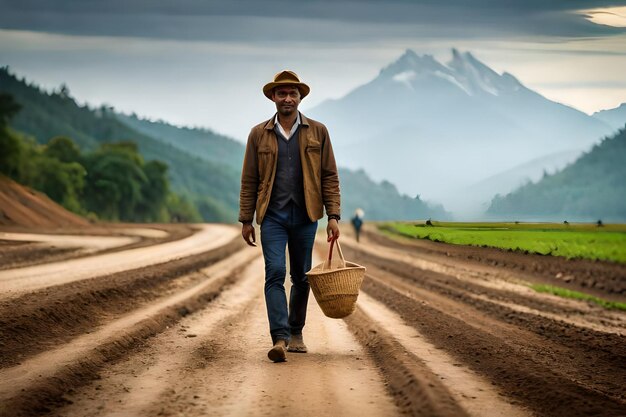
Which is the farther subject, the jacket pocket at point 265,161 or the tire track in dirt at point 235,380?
the jacket pocket at point 265,161

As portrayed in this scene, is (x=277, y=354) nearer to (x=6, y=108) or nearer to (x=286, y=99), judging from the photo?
(x=286, y=99)

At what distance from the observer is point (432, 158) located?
1983 cm

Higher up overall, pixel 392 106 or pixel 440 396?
pixel 392 106

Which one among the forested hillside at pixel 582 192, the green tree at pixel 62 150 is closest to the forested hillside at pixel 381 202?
the forested hillside at pixel 582 192

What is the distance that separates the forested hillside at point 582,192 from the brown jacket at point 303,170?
369 cm

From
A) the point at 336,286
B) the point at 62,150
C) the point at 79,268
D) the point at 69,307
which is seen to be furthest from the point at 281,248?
the point at 62,150

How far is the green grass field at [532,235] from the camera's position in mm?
13438

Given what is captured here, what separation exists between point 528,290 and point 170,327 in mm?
9377

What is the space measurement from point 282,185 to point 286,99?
82 centimetres

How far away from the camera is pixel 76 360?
365 inches

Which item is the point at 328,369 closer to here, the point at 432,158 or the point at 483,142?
the point at 483,142

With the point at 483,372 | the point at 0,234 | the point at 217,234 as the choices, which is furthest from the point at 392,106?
the point at 483,372

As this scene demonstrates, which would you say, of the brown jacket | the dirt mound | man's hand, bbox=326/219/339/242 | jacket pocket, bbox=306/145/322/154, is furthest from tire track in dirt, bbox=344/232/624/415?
the dirt mound

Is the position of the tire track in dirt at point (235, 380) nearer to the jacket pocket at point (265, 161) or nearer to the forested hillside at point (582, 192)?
the jacket pocket at point (265, 161)
